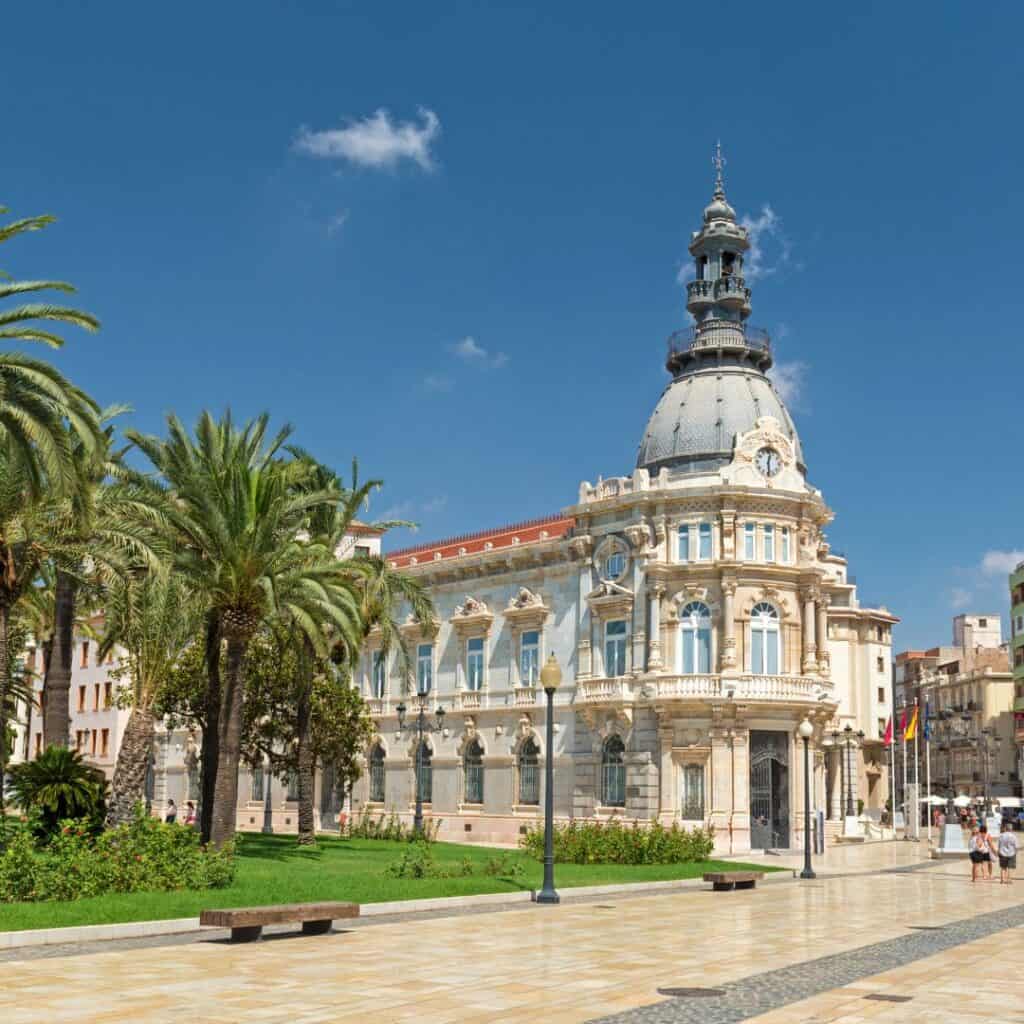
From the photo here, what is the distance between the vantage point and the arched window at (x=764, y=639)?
48.4 meters

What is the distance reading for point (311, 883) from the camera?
27000 millimetres

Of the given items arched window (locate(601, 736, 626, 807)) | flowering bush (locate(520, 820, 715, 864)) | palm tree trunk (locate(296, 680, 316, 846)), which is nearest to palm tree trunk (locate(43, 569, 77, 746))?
palm tree trunk (locate(296, 680, 316, 846))

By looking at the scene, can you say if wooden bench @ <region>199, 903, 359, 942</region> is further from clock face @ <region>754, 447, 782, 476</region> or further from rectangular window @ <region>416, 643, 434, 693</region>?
rectangular window @ <region>416, 643, 434, 693</region>

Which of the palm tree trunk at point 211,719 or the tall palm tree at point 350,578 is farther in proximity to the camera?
the tall palm tree at point 350,578

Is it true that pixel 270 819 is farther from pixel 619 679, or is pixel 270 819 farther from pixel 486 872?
pixel 486 872

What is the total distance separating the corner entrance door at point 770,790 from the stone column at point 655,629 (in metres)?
4.27

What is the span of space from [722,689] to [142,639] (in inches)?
837

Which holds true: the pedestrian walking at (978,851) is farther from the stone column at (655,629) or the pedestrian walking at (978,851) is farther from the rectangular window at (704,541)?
the rectangular window at (704,541)

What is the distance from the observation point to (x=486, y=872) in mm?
30812

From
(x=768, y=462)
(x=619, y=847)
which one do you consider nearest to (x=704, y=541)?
(x=768, y=462)

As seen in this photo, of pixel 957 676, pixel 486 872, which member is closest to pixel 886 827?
pixel 486 872

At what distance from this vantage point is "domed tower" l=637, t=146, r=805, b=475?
51094 mm

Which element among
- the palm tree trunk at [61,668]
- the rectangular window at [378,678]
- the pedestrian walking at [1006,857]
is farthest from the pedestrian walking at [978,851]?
the rectangular window at [378,678]

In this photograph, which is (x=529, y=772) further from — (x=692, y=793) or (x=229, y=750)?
(x=229, y=750)
